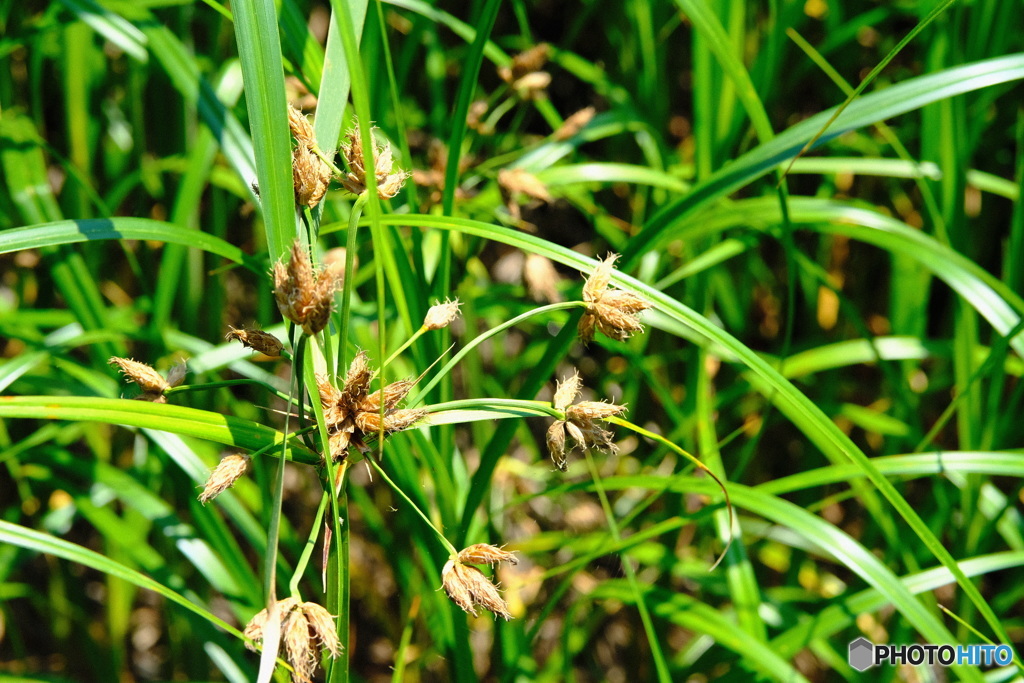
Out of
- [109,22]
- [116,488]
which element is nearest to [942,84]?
→ [109,22]

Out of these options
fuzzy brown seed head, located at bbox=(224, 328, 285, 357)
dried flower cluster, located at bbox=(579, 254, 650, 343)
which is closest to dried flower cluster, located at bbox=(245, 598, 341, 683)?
fuzzy brown seed head, located at bbox=(224, 328, 285, 357)

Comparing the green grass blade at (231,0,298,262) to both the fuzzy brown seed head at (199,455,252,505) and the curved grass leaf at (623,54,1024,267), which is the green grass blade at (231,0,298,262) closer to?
the fuzzy brown seed head at (199,455,252,505)

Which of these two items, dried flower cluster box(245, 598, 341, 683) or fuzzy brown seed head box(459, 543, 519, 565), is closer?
dried flower cluster box(245, 598, 341, 683)

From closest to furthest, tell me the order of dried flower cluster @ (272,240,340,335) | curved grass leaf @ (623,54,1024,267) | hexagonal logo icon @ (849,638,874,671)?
dried flower cluster @ (272,240,340,335) → curved grass leaf @ (623,54,1024,267) → hexagonal logo icon @ (849,638,874,671)

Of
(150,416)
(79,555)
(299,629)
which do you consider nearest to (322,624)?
(299,629)

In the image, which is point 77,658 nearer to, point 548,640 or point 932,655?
point 548,640

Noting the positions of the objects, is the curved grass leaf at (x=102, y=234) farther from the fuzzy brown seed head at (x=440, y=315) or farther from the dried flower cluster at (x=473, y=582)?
the dried flower cluster at (x=473, y=582)
